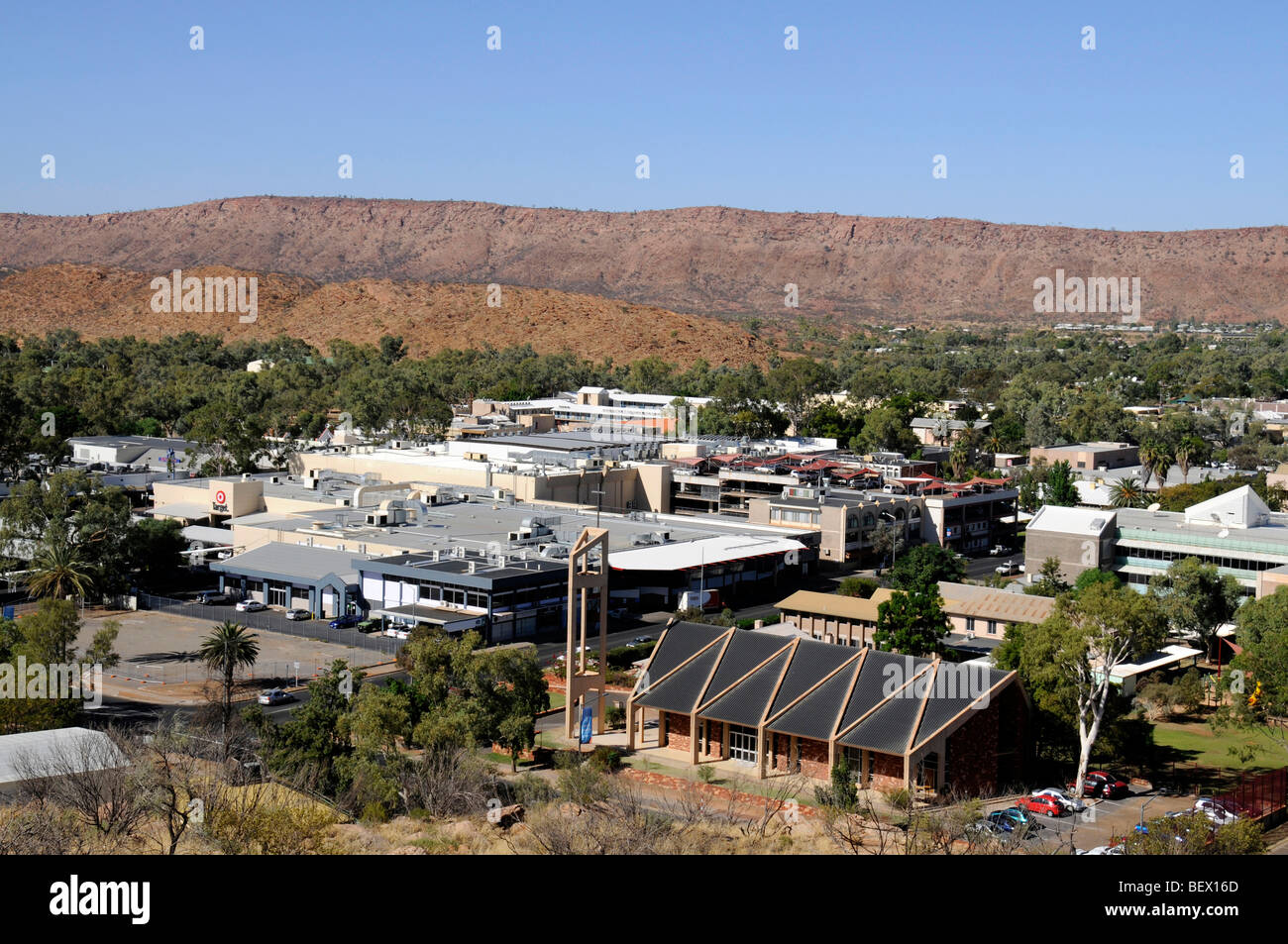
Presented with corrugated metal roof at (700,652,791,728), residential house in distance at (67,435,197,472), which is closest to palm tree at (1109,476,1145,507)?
corrugated metal roof at (700,652,791,728)

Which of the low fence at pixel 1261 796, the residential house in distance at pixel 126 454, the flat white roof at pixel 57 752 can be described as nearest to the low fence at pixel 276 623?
the flat white roof at pixel 57 752

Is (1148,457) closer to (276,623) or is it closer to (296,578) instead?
(296,578)
